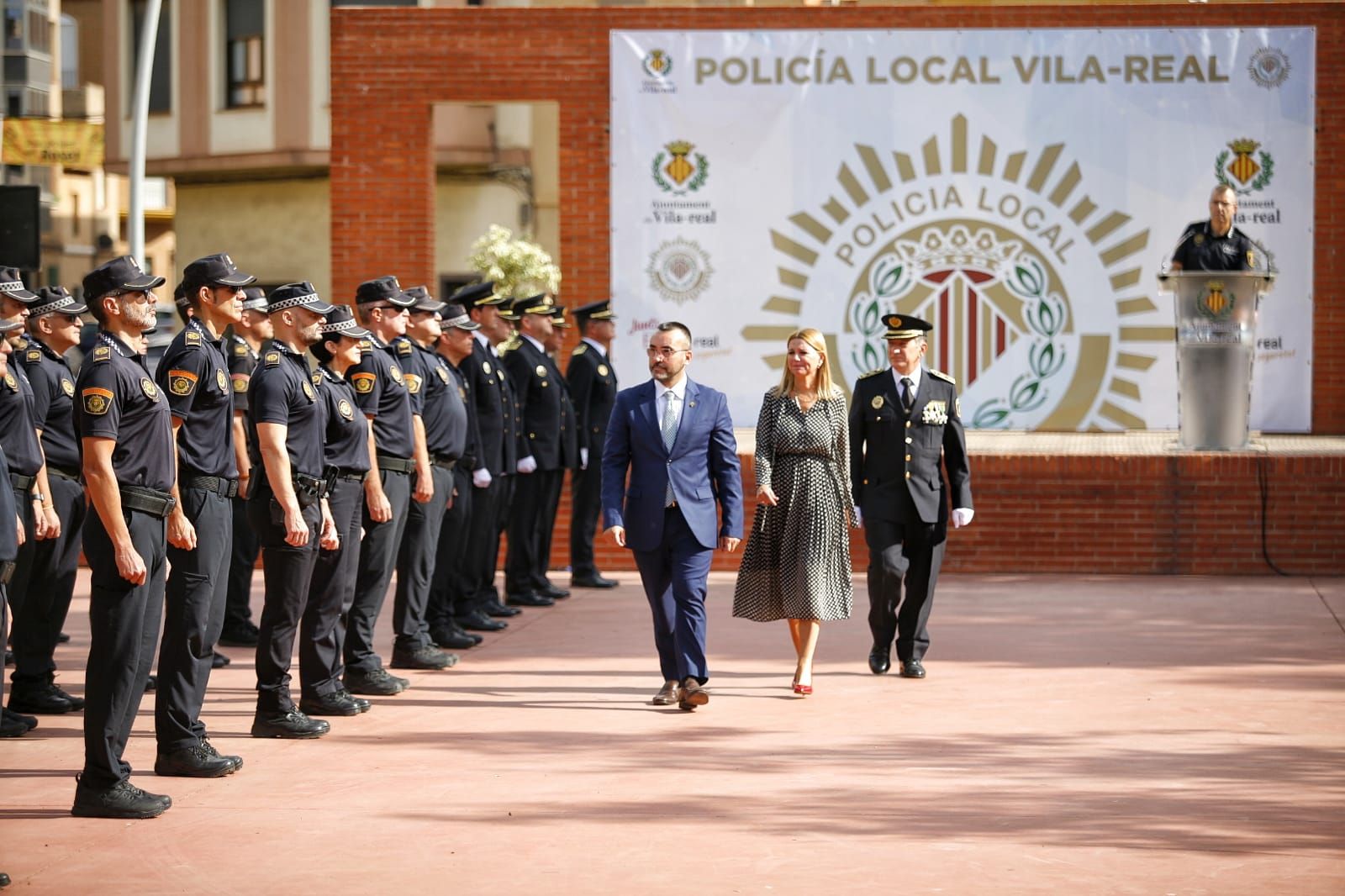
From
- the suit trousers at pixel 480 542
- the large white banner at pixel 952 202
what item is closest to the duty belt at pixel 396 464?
the suit trousers at pixel 480 542

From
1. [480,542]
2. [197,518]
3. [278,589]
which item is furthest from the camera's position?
[480,542]

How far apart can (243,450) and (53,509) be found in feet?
3.12

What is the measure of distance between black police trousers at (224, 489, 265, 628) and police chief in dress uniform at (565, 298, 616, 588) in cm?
330

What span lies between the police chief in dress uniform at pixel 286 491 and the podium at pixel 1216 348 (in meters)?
7.74

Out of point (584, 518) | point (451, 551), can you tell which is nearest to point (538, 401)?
point (584, 518)

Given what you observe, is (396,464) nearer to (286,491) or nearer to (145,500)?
(286,491)

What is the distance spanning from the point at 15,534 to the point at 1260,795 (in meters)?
4.67

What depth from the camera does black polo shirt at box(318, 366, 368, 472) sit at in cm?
876

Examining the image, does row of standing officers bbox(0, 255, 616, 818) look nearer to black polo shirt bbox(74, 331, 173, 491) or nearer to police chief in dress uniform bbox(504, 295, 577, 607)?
black polo shirt bbox(74, 331, 173, 491)

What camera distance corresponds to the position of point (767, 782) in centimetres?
770

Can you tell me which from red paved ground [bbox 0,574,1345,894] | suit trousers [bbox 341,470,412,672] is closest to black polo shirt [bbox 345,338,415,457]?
suit trousers [bbox 341,470,412,672]

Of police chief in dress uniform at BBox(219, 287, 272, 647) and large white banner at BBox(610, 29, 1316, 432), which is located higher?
large white banner at BBox(610, 29, 1316, 432)

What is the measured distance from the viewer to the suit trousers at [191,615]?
7574 mm

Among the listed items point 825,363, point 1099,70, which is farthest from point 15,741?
point 1099,70
